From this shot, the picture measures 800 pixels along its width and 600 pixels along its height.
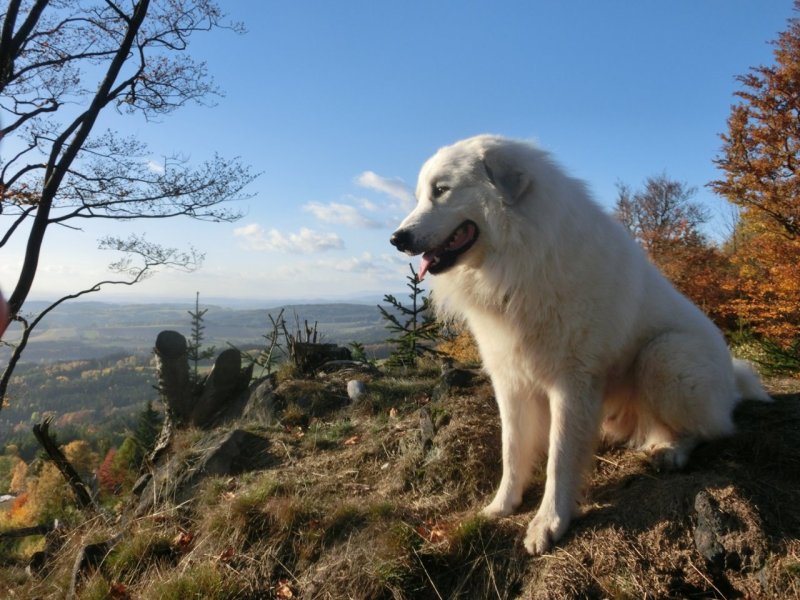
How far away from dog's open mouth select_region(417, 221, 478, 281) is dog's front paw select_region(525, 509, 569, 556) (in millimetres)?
1507

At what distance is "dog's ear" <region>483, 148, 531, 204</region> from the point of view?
277 centimetres

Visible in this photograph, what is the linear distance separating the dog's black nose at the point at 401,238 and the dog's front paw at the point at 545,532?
1706mm

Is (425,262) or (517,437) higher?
(425,262)

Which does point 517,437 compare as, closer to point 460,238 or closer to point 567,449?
point 567,449

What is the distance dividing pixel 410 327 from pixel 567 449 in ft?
26.5

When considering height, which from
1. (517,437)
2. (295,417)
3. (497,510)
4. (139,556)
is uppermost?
(517,437)

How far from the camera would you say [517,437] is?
3162 millimetres

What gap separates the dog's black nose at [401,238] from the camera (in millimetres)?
2807

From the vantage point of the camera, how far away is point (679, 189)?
28.1 metres

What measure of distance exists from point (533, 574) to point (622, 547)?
0.49 m

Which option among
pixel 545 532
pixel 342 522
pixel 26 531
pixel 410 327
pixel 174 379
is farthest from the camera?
pixel 410 327

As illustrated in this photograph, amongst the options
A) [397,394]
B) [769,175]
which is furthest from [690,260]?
[397,394]

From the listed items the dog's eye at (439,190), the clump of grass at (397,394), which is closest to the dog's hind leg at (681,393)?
the dog's eye at (439,190)

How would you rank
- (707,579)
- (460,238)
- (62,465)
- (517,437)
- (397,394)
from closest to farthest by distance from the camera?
(707,579), (460,238), (517,437), (397,394), (62,465)
